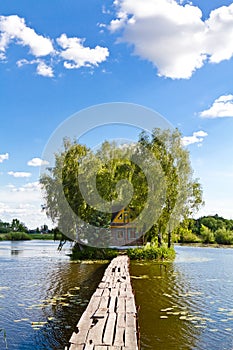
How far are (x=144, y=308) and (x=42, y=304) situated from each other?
9.51 feet

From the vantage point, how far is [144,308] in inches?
392

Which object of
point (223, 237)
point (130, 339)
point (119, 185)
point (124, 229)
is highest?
point (119, 185)

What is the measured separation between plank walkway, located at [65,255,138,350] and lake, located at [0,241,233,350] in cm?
76

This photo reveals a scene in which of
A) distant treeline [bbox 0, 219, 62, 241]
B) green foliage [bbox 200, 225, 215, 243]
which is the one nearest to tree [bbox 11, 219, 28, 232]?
distant treeline [bbox 0, 219, 62, 241]

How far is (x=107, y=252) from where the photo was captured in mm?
24203

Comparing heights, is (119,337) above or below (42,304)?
above

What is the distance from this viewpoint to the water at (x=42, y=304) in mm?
7422

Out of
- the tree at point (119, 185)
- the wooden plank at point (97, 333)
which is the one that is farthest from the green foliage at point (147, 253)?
the wooden plank at point (97, 333)

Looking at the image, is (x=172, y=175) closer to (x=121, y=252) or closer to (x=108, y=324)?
(x=121, y=252)

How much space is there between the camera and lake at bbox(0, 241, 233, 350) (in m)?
7.35

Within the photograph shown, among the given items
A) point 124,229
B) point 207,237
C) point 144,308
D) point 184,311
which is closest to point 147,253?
point 124,229

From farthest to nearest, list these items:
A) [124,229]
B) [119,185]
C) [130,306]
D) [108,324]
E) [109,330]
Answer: [124,229] < [119,185] < [130,306] < [108,324] < [109,330]

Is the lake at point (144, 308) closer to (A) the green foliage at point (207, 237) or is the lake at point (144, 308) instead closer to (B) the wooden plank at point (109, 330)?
(B) the wooden plank at point (109, 330)

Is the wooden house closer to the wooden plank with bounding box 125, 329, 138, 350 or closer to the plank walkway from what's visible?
the plank walkway
